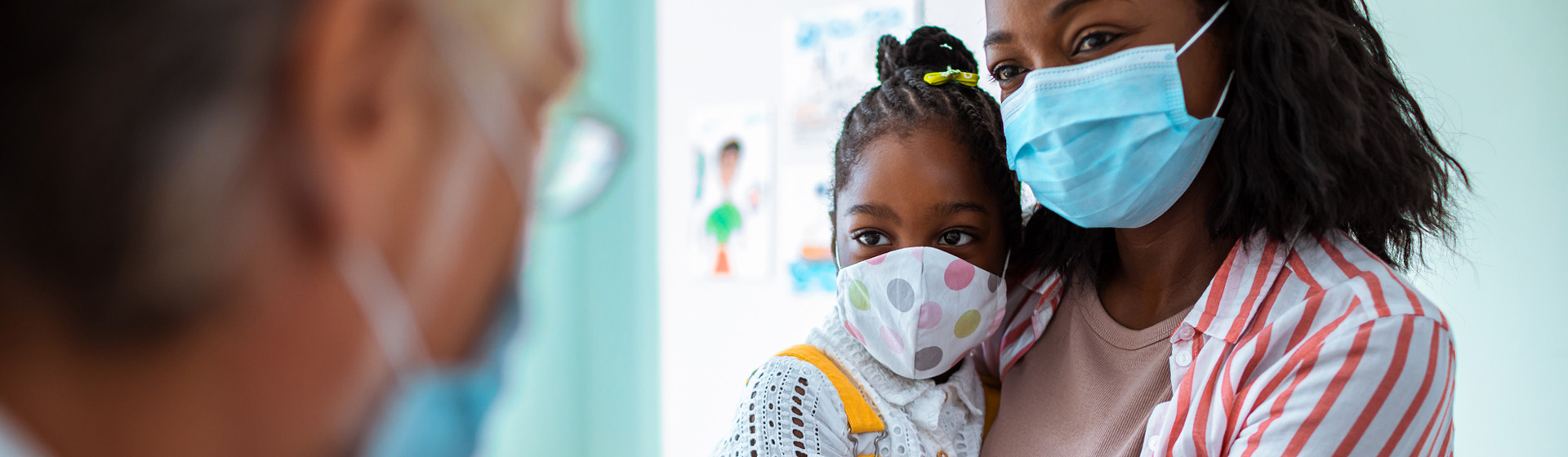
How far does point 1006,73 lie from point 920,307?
0.35 m

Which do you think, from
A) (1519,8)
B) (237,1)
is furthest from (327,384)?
(1519,8)

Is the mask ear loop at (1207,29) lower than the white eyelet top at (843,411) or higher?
higher

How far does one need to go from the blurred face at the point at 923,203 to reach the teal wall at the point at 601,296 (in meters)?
0.73

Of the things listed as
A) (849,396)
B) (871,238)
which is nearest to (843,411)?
(849,396)

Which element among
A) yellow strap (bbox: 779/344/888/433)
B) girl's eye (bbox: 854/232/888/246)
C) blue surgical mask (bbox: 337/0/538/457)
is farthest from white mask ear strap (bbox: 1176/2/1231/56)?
blue surgical mask (bbox: 337/0/538/457)

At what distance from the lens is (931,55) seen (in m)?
1.47

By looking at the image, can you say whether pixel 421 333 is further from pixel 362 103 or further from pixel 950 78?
pixel 950 78

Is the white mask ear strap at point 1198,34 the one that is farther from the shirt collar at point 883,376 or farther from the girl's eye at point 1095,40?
the shirt collar at point 883,376

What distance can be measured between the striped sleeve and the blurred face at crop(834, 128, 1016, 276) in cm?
50

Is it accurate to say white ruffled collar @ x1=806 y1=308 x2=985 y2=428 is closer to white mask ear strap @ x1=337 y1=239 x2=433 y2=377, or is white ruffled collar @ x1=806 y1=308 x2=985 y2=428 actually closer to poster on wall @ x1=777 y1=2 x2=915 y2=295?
white mask ear strap @ x1=337 y1=239 x2=433 y2=377

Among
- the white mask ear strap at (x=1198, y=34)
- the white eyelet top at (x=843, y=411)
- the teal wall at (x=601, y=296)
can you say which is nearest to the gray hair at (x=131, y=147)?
the teal wall at (x=601, y=296)

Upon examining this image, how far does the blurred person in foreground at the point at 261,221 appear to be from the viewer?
0.27 meters

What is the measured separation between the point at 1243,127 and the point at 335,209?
98 cm

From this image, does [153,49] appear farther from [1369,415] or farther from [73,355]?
[1369,415]
